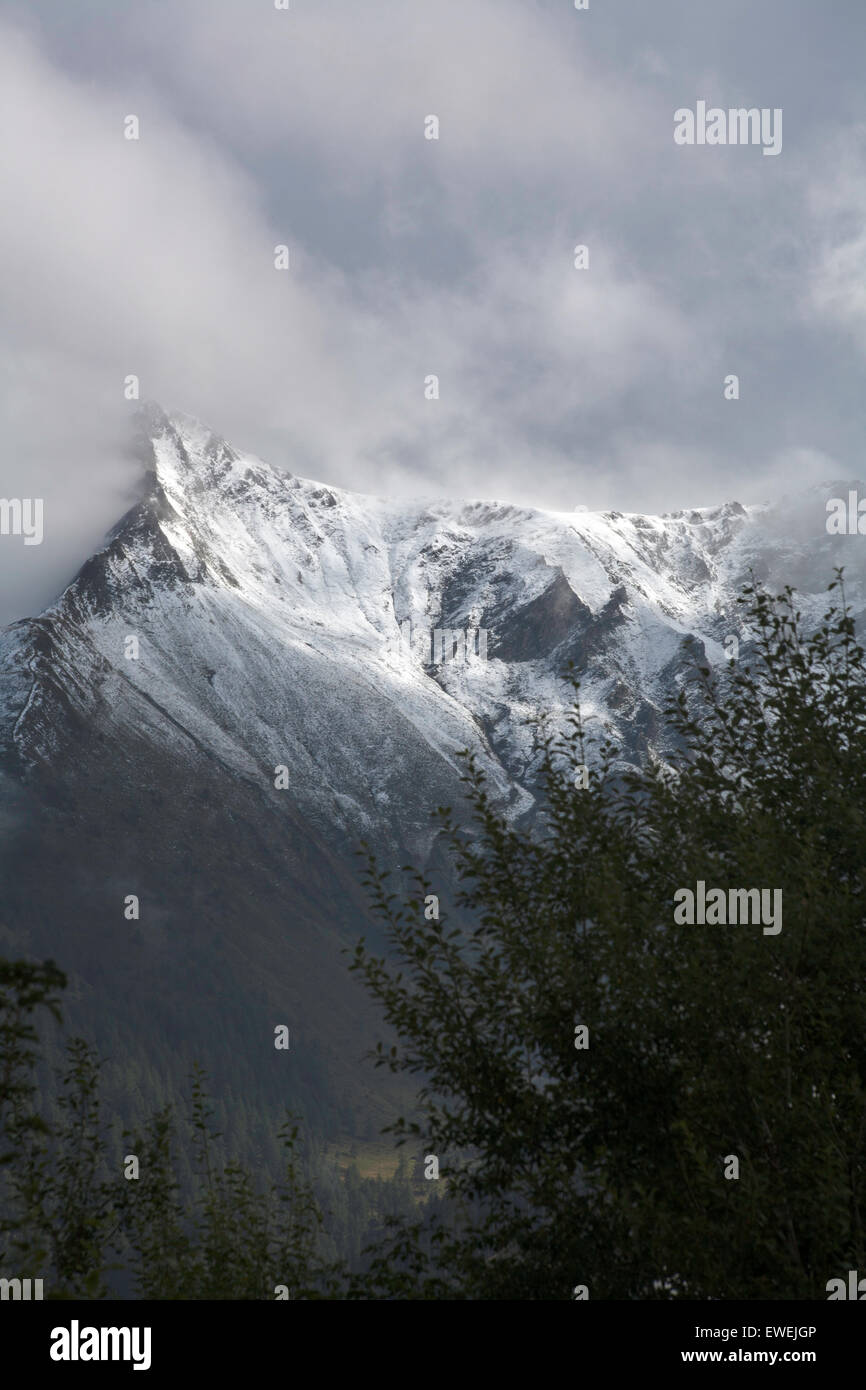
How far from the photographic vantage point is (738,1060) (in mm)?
15070

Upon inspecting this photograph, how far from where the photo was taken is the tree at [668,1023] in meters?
14.3

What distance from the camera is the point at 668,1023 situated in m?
16.2

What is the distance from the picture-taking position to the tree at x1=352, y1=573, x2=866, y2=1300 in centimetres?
1429

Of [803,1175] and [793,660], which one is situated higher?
[793,660]
